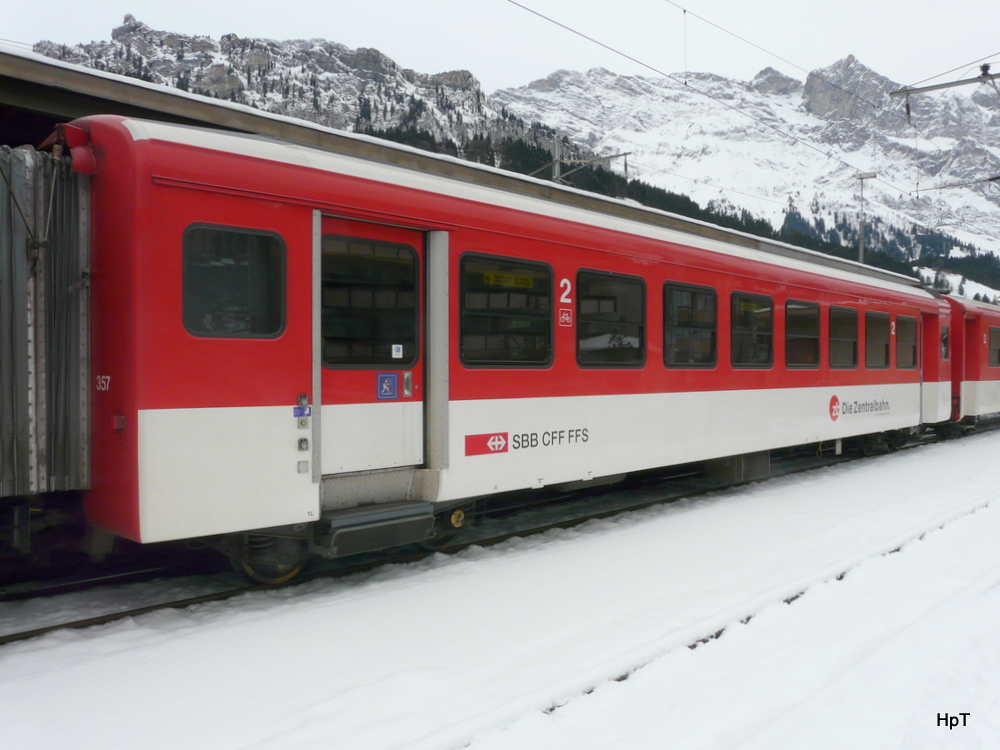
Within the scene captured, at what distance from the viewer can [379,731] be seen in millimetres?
3590

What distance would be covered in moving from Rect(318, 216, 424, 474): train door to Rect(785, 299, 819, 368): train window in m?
6.04

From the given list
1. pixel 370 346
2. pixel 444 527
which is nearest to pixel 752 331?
pixel 444 527

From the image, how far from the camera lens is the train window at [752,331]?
9.40 m

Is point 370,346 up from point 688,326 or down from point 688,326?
down

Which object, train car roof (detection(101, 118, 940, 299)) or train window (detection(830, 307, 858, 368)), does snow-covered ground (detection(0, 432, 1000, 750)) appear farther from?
train window (detection(830, 307, 858, 368))

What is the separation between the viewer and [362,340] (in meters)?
5.76

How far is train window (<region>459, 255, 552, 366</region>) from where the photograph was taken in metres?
6.35

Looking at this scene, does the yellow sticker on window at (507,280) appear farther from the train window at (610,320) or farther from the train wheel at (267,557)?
the train wheel at (267,557)

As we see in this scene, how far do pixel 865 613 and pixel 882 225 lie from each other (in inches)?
6360

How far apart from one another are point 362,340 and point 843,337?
8.38m

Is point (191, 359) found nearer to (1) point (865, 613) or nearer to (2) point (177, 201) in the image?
(2) point (177, 201)

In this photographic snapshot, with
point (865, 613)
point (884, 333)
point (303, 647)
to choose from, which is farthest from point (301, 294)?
point (884, 333)

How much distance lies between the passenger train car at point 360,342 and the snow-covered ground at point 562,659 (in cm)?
63

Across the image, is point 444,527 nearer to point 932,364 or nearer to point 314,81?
point 932,364
